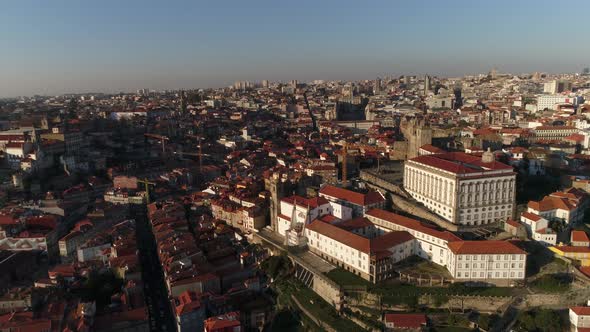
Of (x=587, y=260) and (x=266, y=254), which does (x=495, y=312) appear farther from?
(x=266, y=254)

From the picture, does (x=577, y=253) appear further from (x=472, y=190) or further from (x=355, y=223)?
(x=355, y=223)

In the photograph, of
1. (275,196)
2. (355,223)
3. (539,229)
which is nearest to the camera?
(539,229)

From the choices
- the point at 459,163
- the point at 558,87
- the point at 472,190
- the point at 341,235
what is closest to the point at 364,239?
the point at 341,235

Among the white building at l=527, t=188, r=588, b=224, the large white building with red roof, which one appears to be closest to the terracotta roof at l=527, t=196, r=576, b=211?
the white building at l=527, t=188, r=588, b=224

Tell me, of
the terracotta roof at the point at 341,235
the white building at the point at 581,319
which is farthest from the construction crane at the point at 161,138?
the white building at the point at 581,319

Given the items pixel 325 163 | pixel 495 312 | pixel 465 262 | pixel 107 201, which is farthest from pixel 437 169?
pixel 107 201

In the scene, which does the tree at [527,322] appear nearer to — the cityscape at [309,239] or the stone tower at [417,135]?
the cityscape at [309,239]

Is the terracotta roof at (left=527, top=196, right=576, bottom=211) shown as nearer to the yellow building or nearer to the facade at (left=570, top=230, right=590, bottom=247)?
the facade at (left=570, top=230, right=590, bottom=247)
